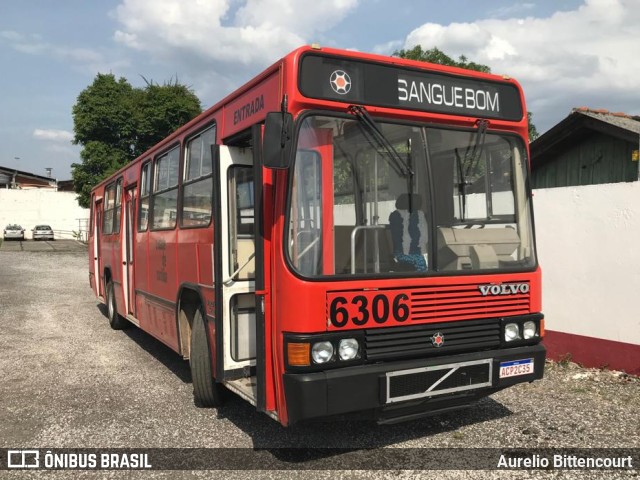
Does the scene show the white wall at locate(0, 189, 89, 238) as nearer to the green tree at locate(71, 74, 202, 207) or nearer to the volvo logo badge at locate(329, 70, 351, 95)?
the green tree at locate(71, 74, 202, 207)

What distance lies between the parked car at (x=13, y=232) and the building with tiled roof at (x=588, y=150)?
41.4 m

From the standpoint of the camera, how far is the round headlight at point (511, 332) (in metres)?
4.16

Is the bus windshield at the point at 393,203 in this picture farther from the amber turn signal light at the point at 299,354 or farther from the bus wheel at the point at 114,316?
the bus wheel at the point at 114,316

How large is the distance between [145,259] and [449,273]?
4413 mm

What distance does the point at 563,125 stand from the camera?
11.0 meters

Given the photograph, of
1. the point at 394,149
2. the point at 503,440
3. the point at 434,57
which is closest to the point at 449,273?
the point at 394,149

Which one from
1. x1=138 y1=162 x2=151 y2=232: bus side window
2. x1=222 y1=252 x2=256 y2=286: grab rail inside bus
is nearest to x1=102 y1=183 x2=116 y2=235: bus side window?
x1=138 y1=162 x2=151 y2=232: bus side window

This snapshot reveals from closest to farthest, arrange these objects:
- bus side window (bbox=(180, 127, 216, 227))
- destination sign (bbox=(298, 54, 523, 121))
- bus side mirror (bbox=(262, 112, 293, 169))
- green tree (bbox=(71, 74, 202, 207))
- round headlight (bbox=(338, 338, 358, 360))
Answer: bus side mirror (bbox=(262, 112, 293, 169)) → round headlight (bbox=(338, 338, 358, 360)) → destination sign (bbox=(298, 54, 523, 121)) → bus side window (bbox=(180, 127, 216, 227)) → green tree (bbox=(71, 74, 202, 207))

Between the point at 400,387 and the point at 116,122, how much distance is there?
1216 inches

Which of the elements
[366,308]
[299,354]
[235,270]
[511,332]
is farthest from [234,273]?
[511,332]

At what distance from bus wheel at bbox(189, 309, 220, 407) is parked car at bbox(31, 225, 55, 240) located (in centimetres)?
4312

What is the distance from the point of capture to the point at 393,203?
389cm

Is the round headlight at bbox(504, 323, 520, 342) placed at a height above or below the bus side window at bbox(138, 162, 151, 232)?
below

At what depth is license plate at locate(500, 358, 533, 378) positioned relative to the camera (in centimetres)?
407
